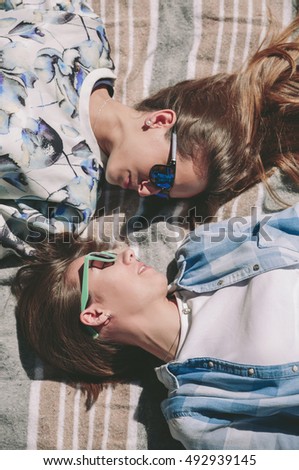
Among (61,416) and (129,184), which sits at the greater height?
(129,184)

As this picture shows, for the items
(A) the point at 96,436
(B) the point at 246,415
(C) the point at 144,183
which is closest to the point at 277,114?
(C) the point at 144,183

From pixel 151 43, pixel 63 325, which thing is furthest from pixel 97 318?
pixel 151 43

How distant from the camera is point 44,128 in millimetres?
2281

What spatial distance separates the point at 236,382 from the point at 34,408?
79 cm

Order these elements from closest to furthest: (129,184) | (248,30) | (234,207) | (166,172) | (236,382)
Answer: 1. (236,382)
2. (166,172)
3. (129,184)
4. (234,207)
5. (248,30)

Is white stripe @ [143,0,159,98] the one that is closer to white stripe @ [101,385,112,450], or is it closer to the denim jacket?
the denim jacket

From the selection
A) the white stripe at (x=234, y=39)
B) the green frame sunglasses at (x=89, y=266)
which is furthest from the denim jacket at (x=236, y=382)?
the white stripe at (x=234, y=39)

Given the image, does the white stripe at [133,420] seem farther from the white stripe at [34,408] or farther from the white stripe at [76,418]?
the white stripe at [34,408]

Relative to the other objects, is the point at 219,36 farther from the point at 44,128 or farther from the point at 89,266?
the point at 89,266

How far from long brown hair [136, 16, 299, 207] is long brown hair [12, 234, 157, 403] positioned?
1.81 feet

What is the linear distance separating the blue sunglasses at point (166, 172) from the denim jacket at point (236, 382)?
27 cm

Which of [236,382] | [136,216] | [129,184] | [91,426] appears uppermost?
[129,184]

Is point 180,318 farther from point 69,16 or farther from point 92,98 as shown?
point 69,16

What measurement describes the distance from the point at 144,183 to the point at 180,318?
1.71 ft
